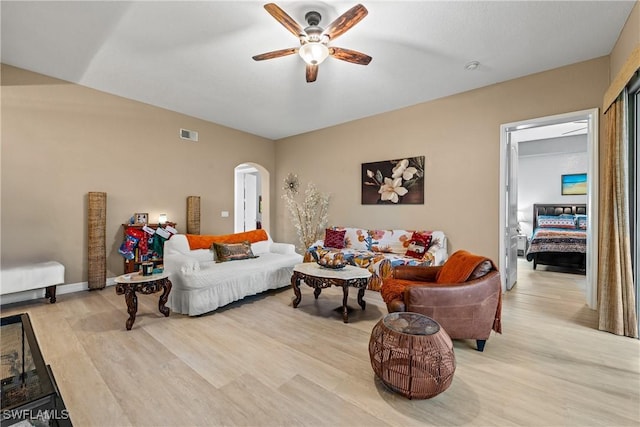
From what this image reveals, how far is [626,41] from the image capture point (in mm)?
2598

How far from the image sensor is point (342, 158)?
5.64m

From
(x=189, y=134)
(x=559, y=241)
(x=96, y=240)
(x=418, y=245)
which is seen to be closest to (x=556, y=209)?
(x=559, y=241)

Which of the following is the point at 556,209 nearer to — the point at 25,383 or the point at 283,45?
the point at 283,45

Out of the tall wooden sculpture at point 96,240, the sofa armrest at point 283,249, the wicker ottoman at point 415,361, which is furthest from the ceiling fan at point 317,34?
the tall wooden sculpture at point 96,240

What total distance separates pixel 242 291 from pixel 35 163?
10.5ft

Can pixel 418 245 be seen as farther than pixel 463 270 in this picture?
Yes

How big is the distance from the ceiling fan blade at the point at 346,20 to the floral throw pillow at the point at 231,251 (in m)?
2.79

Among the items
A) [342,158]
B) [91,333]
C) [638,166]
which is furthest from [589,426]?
[342,158]

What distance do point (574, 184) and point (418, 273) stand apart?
643cm

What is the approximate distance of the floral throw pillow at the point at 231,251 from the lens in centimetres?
376

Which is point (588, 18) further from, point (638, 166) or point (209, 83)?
point (209, 83)

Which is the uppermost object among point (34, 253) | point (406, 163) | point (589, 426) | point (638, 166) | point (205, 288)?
point (406, 163)

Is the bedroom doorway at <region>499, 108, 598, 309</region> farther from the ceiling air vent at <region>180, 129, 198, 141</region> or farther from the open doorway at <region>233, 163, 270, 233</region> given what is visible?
the open doorway at <region>233, 163, 270, 233</region>

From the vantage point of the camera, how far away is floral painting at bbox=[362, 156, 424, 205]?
466 centimetres
